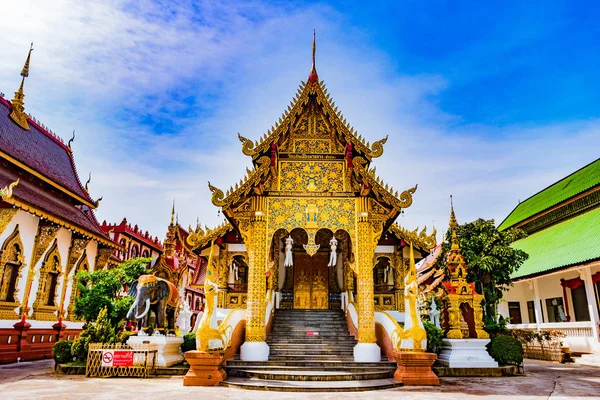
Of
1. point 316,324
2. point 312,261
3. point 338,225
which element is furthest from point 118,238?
point 338,225

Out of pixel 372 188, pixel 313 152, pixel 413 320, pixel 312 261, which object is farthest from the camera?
pixel 312 261

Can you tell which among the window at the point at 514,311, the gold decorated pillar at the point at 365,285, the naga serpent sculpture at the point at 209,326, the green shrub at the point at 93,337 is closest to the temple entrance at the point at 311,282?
the gold decorated pillar at the point at 365,285

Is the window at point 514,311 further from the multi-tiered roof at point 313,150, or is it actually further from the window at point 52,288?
the window at point 52,288

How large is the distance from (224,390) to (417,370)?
393 centimetres

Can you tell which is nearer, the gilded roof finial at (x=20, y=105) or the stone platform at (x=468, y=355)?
the stone platform at (x=468, y=355)

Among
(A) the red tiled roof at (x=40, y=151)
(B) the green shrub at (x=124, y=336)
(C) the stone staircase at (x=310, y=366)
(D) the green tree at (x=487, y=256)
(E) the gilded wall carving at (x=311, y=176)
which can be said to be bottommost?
(C) the stone staircase at (x=310, y=366)

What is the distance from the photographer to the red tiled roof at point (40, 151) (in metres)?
14.6

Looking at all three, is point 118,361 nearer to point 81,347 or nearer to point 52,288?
point 81,347

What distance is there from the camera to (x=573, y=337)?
53.6 ft

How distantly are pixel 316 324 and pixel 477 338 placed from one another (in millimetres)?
4702

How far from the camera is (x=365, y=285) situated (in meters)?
10.0

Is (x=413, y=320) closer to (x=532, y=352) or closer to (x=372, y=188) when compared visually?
(x=372, y=188)

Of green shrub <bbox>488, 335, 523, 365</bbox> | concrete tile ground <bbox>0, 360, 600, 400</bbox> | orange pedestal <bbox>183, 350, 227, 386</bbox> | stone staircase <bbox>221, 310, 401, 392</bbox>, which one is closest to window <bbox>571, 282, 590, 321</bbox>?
green shrub <bbox>488, 335, 523, 365</bbox>

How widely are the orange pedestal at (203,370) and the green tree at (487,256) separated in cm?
1022
